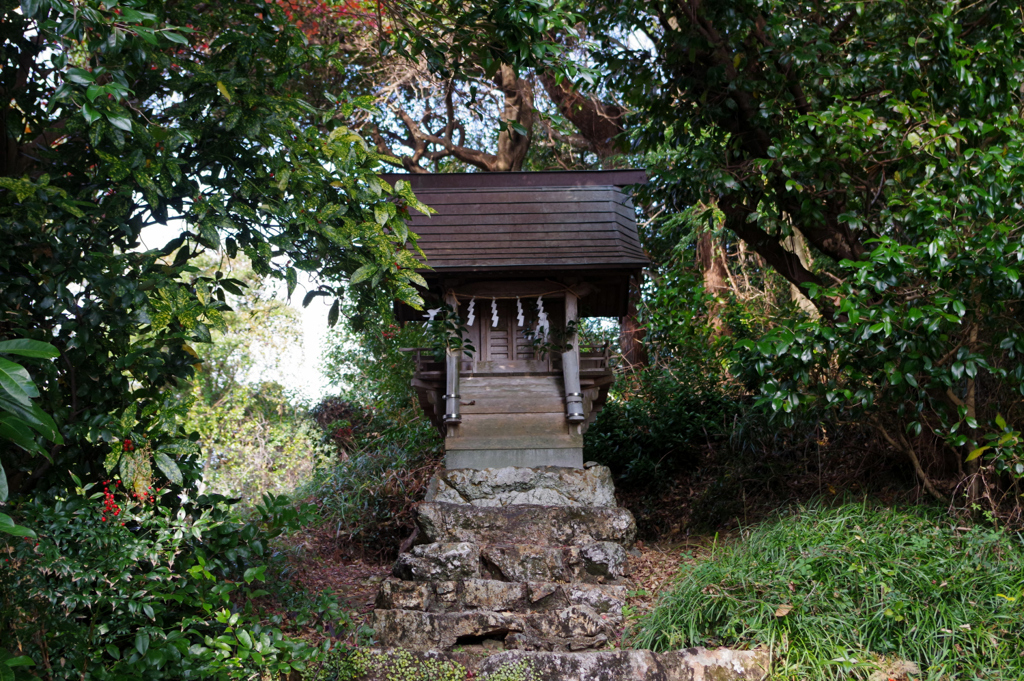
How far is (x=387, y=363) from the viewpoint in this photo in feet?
39.8

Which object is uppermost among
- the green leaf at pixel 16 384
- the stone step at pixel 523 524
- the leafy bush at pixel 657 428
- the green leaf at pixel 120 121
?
the green leaf at pixel 120 121

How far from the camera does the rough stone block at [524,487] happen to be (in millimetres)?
7547

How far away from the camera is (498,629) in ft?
17.7

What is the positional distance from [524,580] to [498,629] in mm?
897

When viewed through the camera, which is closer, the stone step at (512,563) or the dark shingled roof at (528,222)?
the stone step at (512,563)

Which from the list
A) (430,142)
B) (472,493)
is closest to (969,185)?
(472,493)

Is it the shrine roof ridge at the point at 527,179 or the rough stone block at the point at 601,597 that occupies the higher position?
the shrine roof ridge at the point at 527,179

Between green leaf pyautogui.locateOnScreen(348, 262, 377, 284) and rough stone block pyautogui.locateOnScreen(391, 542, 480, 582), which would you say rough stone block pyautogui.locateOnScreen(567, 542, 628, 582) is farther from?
green leaf pyautogui.locateOnScreen(348, 262, 377, 284)

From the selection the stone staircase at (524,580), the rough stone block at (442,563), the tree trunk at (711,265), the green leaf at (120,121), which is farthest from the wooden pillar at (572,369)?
the green leaf at (120,121)

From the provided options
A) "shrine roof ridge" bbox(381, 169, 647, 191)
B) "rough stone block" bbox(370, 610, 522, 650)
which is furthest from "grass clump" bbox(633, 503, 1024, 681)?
"shrine roof ridge" bbox(381, 169, 647, 191)

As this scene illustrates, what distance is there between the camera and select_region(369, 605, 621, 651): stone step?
209 inches

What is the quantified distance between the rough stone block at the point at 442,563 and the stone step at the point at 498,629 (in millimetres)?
807

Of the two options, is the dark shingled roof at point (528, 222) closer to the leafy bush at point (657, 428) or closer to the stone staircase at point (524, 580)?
the stone staircase at point (524, 580)

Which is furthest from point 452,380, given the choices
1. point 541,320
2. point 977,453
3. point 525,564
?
point 977,453
